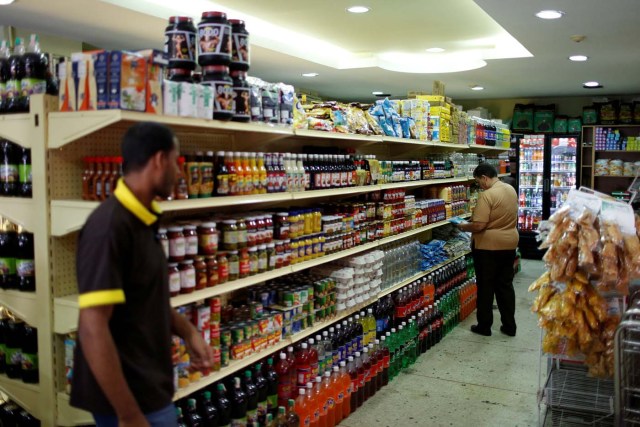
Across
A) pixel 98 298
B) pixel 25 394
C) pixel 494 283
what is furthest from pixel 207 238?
pixel 494 283

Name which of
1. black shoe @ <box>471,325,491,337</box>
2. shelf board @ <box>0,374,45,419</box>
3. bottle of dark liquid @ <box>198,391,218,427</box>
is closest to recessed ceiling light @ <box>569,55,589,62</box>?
black shoe @ <box>471,325,491,337</box>

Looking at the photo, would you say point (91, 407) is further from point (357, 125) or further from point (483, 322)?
point (483, 322)

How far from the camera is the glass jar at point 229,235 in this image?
339 cm

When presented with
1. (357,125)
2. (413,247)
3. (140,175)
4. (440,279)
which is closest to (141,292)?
(140,175)

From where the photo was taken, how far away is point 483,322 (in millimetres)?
6703

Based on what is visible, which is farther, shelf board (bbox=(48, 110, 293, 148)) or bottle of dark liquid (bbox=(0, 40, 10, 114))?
bottle of dark liquid (bbox=(0, 40, 10, 114))

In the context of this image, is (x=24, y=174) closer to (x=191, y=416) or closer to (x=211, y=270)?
(x=211, y=270)

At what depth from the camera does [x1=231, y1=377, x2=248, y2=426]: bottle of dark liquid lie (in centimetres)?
348

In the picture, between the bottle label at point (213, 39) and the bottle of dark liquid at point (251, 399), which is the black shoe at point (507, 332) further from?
the bottle label at point (213, 39)

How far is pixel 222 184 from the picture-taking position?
10.7ft

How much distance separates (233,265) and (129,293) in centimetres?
134

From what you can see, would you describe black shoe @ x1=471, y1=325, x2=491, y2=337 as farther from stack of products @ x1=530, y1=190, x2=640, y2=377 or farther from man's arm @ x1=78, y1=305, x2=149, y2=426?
man's arm @ x1=78, y1=305, x2=149, y2=426

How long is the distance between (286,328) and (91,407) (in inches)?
76.8

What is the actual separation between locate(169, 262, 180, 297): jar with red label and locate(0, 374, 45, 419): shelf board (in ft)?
2.66
